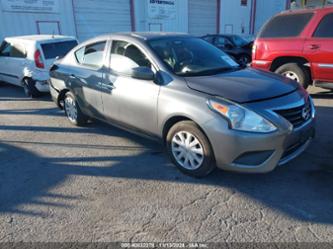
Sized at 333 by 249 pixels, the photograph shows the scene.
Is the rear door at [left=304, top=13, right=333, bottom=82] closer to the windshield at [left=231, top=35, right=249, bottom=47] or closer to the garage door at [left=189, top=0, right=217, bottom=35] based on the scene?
the windshield at [left=231, top=35, right=249, bottom=47]

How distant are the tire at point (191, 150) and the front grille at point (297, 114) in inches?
32.9

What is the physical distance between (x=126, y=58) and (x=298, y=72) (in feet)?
14.0

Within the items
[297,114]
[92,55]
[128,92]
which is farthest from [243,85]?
[92,55]

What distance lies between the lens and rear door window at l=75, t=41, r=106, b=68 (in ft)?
14.8

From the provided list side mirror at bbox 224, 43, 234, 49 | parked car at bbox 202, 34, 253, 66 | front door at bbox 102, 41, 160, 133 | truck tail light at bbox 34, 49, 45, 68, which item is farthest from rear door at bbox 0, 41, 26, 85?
side mirror at bbox 224, 43, 234, 49

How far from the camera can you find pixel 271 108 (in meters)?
3.07

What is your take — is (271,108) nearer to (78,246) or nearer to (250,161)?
(250,161)

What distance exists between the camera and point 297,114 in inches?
129

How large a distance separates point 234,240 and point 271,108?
1353 millimetres

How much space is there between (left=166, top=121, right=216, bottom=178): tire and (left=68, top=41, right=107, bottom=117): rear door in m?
1.54

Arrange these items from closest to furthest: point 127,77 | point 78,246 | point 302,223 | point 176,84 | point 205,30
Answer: point 78,246, point 302,223, point 176,84, point 127,77, point 205,30

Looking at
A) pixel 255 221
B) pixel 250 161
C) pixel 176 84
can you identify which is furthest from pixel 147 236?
pixel 176 84

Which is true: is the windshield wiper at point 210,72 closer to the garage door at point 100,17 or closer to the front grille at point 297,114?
the front grille at point 297,114

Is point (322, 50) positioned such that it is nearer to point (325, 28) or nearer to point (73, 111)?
point (325, 28)
